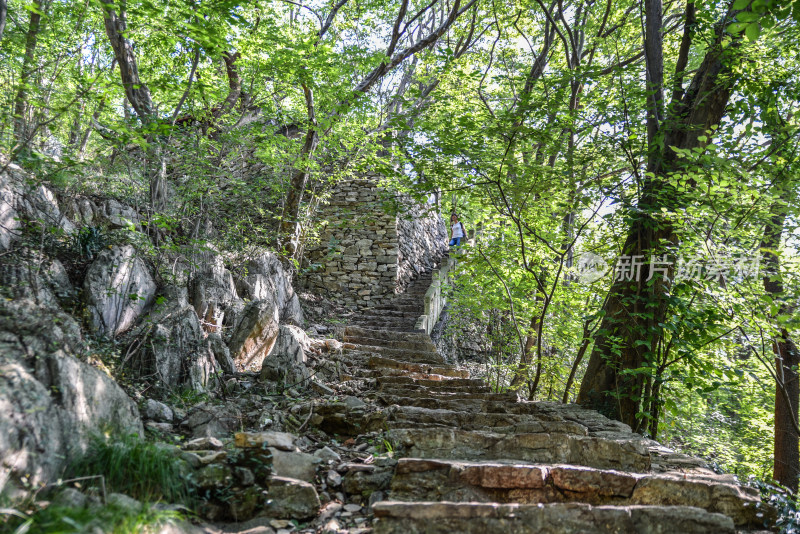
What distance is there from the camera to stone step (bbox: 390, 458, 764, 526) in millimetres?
2287

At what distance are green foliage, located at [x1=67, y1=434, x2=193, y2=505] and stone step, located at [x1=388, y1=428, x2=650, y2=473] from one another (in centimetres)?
133

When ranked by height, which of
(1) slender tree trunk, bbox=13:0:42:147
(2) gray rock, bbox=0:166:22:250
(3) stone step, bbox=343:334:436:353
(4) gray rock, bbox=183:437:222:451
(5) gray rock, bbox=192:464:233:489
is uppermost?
(1) slender tree trunk, bbox=13:0:42:147

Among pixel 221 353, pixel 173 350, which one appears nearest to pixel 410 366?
pixel 221 353

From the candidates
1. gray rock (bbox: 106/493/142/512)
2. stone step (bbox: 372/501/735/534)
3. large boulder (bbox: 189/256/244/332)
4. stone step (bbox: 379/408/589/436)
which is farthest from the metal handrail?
gray rock (bbox: 106/493/142/512)

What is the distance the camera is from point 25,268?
10.8 ft

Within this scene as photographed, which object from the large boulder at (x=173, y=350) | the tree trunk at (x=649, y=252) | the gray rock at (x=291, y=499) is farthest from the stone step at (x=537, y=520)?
the large boulder at (x=173, y=350)

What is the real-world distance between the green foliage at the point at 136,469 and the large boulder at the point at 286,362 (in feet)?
8.34

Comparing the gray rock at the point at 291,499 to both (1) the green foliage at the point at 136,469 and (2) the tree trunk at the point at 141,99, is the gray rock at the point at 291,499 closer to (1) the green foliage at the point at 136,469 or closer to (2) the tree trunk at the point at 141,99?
(1) the green foliage at the point at 136,469

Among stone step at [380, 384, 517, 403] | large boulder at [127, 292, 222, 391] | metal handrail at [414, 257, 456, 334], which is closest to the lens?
large boulder at [127, 292, 222, 391]

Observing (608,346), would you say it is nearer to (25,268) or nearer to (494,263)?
(494,263)

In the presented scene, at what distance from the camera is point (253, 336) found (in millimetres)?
5297

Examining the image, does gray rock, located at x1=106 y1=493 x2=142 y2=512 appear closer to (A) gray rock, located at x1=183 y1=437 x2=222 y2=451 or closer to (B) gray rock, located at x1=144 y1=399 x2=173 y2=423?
(A) gray rock, located at x1=183 y1=437 x2=222 y2=451

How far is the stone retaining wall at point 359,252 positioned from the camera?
33.1 ft

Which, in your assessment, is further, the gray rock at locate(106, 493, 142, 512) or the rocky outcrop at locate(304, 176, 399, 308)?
the rocky outcrop at locate(304, 176, 399, 308)
